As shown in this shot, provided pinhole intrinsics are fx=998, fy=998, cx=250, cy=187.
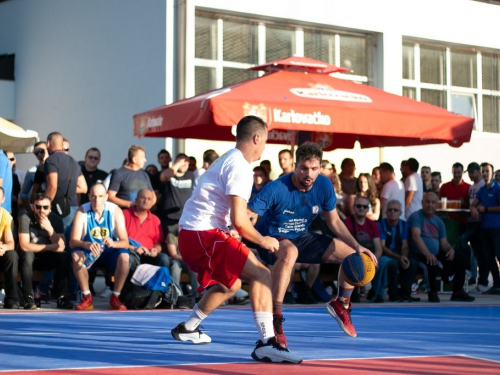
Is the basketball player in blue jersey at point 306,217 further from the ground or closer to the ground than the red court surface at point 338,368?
further from the ground

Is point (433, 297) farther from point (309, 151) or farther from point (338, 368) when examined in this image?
point (338, 368)

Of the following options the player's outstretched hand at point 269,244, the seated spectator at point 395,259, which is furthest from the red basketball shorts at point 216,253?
the seated spectator at point 395,259

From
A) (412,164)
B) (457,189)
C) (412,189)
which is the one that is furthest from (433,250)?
(457,189)

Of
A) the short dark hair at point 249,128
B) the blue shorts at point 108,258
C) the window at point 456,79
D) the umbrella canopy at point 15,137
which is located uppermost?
the window at point 456,79

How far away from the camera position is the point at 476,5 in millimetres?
25141

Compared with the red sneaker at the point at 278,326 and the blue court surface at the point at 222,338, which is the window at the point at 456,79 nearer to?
the blue court surface at the point at 222,338

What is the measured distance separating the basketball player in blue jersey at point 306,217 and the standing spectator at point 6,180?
4.75 metres

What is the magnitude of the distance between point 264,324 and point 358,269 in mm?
1802

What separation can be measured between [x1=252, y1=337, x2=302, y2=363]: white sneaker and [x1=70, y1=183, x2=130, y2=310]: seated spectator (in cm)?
508

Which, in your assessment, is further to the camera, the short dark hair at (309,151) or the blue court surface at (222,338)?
the short dark hair at (309,151)

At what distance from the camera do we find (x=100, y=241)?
489 inches

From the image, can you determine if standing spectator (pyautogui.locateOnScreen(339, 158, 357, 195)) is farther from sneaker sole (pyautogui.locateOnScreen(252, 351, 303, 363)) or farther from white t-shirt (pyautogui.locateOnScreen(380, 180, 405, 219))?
sneaker sole (pyautogui.locateOnScreen(252, 351, 303, 363))

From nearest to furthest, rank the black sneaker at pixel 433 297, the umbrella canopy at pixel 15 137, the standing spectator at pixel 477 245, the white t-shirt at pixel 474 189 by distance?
1. the black sneaker at pixel 433 297
2. the umbrella canopy at pixel 15 137
3. the standing spectator at pixel 477 245
4. the white t-shirt at pixel 474 189

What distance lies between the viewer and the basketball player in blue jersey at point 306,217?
8547 millimetres
